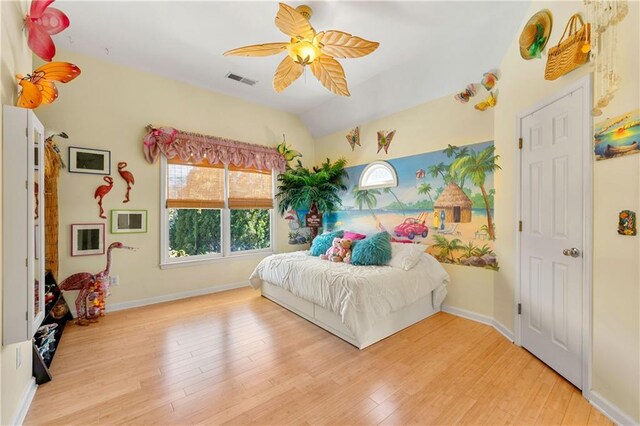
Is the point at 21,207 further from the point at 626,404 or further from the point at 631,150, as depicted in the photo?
the point at 626,404

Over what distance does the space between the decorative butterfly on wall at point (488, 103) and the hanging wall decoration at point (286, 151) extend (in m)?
2.97

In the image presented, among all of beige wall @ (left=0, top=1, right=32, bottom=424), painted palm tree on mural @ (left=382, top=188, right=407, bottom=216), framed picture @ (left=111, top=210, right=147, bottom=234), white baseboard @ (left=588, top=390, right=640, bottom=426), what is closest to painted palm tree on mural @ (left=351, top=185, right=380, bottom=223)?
painted palm tree on mural @ (left=382, top=188, right=407, bottom=216)

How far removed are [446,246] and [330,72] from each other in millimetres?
2416

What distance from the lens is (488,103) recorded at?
2.75 meters

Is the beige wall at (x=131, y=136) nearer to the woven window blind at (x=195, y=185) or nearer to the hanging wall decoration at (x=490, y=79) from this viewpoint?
the woven window blind at (x=195, y=185)

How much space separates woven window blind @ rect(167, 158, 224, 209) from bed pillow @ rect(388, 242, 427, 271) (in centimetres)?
271

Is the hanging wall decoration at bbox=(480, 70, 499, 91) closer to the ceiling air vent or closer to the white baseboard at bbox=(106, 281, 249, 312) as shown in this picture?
the ceiling air vent

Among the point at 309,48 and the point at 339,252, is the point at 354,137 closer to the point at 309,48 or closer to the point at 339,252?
the point at 339,252

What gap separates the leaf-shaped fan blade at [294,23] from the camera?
1747 mm

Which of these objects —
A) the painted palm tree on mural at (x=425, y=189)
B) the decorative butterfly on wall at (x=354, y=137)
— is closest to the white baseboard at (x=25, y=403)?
the painted palm tree on mural at (x=425, y=189)

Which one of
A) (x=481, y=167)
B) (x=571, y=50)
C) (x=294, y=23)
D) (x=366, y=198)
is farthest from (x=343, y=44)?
(x=366, y=198)

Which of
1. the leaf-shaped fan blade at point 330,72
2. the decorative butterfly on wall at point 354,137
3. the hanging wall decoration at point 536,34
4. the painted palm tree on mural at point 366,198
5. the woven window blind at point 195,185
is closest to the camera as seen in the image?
the hanging wall decoration at point 536,34

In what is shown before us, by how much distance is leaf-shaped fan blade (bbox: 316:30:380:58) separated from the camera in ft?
6.44

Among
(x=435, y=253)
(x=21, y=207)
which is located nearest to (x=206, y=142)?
(x=21, y=207)
